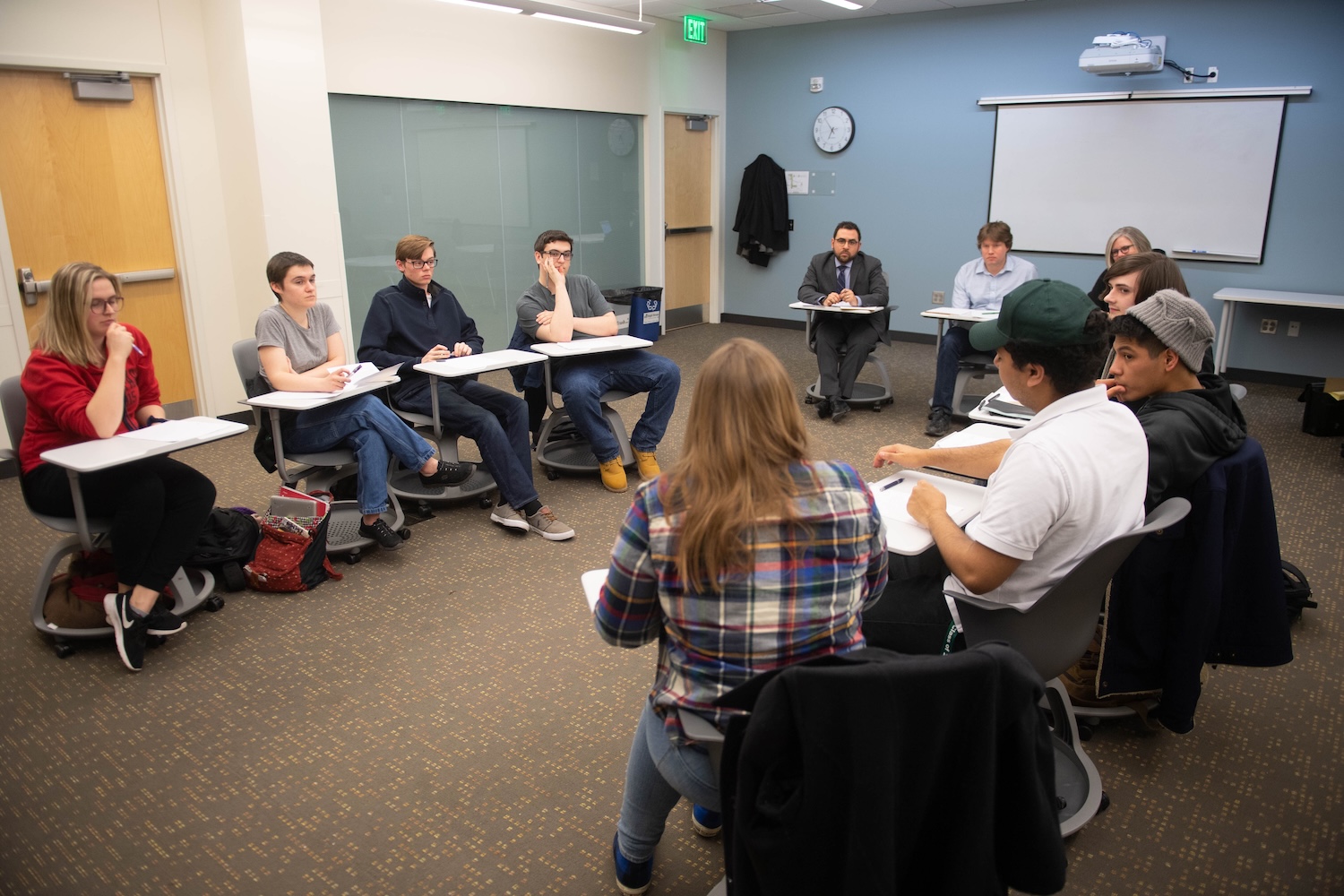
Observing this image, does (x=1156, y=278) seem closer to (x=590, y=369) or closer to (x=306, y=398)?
(x=590, y=369)

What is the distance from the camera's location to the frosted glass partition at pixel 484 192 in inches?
227

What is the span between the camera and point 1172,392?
224cm

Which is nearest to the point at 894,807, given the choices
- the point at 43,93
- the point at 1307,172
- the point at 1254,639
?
the point at 1254,639

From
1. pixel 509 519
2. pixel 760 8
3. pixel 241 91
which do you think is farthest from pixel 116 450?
pixel 760 8

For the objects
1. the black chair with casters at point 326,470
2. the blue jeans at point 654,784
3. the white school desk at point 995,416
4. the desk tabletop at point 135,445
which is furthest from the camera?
the black chair with casters at point 326,470

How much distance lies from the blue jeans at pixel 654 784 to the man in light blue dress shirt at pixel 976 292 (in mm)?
3864

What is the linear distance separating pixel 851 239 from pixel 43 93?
4.38 m

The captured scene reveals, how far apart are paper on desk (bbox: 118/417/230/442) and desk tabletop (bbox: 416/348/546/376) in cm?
96

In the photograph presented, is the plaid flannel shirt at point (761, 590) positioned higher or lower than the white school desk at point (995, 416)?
higher

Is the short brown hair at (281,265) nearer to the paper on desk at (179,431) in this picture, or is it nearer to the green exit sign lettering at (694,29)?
the paper on desk at (179,431)

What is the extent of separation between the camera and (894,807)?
118 centimetres

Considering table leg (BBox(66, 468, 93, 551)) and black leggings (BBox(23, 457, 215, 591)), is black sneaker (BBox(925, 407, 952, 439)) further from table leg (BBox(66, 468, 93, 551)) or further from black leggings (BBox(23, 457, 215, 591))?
table leg (BBox(66, 468, 93, 551))

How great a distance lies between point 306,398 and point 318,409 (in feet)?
0.52

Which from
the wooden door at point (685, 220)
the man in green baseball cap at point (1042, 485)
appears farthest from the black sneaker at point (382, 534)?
the wooden door at point (685, 220)
